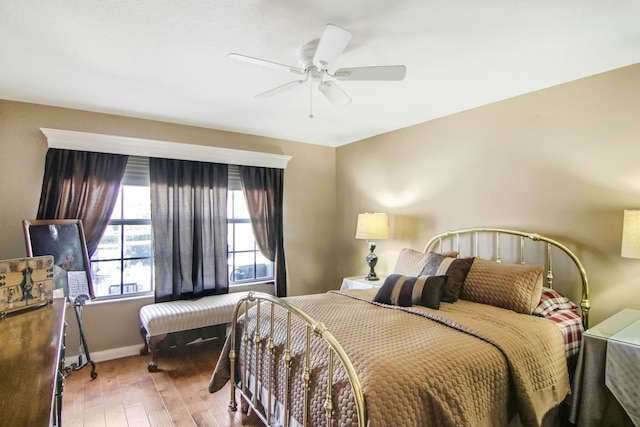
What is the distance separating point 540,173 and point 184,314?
10.9 ft

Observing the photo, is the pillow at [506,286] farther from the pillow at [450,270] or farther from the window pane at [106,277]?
the window pane at [106,277]

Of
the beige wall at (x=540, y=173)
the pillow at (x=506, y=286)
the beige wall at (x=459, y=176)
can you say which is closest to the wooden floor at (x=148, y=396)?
the beige wall at (x=459, y=176)

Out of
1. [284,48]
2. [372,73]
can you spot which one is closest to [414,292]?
[372,73]

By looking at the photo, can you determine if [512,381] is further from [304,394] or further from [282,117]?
[282,117]

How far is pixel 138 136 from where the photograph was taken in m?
3.50

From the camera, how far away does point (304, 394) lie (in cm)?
162

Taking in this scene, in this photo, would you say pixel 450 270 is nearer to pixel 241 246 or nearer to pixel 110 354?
pixel 241 246

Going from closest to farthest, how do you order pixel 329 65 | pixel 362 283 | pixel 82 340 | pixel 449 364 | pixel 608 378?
pixel 449 364 < pixel 608 378 < pixel 329 65 < pixel 82 340 < pixel 362 283

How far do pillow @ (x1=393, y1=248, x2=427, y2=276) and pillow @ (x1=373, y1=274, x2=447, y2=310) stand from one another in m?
0.48

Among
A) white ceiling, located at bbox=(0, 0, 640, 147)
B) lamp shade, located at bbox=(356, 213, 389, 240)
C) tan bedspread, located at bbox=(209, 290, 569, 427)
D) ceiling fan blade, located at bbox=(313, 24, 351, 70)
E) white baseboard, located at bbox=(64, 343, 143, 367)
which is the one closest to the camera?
tan bedspread, located at bbox=(209, 290, 569, 427)

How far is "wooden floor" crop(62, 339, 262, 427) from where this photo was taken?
2.31m

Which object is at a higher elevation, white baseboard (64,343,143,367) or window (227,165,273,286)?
window (227,165,273,286)

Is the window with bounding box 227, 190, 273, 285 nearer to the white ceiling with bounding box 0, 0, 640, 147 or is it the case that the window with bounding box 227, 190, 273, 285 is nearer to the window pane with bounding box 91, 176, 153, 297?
the window pane with bounding box 91, 176, 153, 297

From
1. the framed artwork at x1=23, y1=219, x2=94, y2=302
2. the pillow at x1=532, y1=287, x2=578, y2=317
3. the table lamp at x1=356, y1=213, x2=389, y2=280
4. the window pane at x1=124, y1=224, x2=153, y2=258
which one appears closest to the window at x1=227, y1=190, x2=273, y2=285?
the window pane at x1=124, y1=224, x2=153, y2=258
